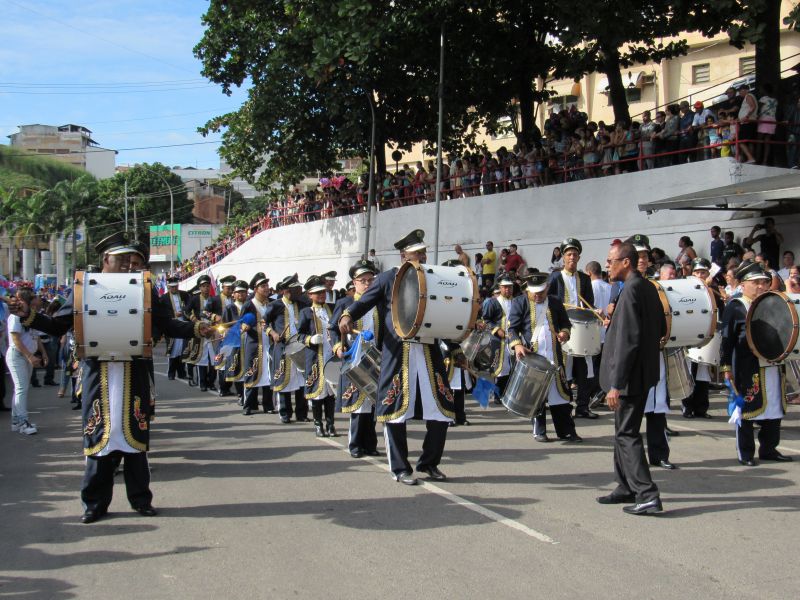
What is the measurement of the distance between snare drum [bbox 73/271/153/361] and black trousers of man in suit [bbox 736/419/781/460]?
549 centimetres

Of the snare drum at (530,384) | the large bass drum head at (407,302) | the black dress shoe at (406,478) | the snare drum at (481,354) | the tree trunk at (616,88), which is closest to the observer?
the large bass drum head at (407,302)

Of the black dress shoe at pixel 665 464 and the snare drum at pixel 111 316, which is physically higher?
the snare drum at pixel 111 316

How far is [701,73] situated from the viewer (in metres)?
39.6

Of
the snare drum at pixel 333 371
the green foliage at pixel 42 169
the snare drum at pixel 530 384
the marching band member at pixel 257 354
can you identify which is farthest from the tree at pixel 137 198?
the snare drum at pixel 530 384

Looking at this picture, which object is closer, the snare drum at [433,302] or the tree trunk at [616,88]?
the snare drum at [433,302]

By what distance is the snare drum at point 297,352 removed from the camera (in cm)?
1102

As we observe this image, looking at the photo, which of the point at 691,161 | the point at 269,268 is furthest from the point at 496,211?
the point at 269,268

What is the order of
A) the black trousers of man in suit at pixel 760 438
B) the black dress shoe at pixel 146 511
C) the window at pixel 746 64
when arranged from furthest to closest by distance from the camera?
the window at pixel 746 64
the black trousers of man in suit at pixel 760 438
the black dress shoe at pixel 146 511

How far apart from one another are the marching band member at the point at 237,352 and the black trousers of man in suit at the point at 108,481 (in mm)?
5999

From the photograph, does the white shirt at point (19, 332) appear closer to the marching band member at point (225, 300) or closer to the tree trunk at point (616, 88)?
the marching band member at point (225, 300)

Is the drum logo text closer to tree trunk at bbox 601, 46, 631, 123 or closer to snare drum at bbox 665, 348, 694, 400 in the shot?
snare drum at bbox 665, 348, 694, 400

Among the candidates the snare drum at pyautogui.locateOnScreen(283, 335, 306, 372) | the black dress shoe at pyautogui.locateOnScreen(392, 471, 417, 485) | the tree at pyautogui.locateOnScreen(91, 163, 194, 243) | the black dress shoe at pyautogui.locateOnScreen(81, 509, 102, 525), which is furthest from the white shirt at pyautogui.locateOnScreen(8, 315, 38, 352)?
the tree at pyautogui.locateOnScreen(91, 163, 194, 243)

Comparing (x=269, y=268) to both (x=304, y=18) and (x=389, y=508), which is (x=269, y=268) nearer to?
(x=304, y=18)

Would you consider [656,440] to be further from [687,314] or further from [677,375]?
[687,314]
